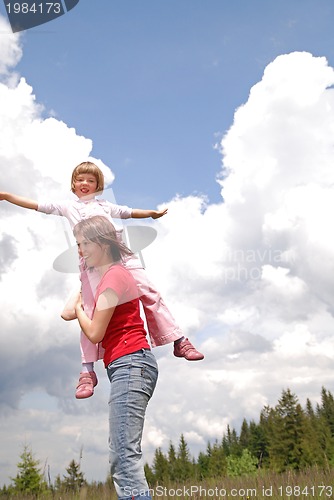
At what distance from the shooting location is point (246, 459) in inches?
1698

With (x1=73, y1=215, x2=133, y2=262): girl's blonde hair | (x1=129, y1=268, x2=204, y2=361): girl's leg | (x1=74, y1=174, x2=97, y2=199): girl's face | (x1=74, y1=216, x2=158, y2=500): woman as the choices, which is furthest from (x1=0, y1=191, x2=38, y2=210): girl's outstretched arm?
(x1=74, y1=216, x2=158, y2=500): woman

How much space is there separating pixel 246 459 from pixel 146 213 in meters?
42.0

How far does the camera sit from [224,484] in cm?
781

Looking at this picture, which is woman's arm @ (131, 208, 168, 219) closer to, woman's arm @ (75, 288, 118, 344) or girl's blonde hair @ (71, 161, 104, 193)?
girl's blonde hair @ (71, 161, 104, 193)

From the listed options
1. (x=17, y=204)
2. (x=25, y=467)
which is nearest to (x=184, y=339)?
(x=17, y=204)

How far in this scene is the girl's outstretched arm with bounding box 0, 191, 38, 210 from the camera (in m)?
4.98

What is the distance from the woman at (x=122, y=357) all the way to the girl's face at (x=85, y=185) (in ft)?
6.42

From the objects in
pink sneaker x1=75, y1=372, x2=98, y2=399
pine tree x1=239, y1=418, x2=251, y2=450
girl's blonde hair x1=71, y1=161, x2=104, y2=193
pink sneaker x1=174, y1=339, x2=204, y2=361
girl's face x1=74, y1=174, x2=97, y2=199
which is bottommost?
pink sneaker x1=75, y1=372, x2=98, y2=399

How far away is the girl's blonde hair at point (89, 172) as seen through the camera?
532 centimetres

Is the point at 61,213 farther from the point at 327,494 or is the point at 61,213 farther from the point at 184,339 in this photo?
the point at 327,494

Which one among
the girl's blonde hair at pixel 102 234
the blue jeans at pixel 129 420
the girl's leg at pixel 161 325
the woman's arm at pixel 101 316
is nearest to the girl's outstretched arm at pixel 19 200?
the girl's leg at pixel 161 325

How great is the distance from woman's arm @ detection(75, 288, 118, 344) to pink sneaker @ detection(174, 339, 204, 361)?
176 centimetres

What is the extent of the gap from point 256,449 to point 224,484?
53425 mm

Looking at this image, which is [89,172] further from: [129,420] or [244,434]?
[244,434]
